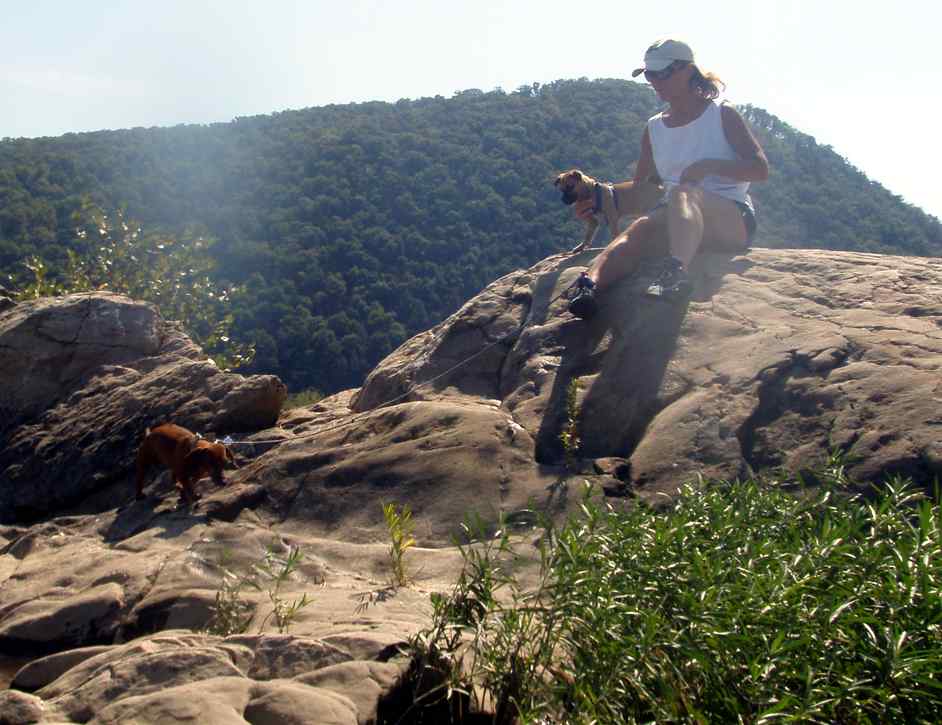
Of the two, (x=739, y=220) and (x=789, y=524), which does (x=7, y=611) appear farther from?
(x=739, y=220)

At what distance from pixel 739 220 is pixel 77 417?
4223 millimetres

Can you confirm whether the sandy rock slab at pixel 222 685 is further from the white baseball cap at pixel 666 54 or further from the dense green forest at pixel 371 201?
the dense green forest at pixel 371 201

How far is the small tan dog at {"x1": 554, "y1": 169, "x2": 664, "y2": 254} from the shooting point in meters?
7.52

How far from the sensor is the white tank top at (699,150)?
5.91m

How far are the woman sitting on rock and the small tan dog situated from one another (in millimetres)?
1318

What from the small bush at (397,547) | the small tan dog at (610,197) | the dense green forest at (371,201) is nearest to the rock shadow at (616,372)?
the small bush at (397,547)

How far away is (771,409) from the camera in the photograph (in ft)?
15.7

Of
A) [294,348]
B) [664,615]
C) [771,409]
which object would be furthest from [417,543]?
[294,348]

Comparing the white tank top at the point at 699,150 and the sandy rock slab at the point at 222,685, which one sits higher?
the white tank top at the point at 699,150

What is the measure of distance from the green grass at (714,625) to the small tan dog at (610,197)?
181 inches

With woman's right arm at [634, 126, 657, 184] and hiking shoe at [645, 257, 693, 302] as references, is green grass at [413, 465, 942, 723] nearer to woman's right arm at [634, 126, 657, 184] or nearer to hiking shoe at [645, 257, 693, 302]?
hiking shoe at [645, 257, 693, 302]

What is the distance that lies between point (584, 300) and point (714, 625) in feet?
10.3

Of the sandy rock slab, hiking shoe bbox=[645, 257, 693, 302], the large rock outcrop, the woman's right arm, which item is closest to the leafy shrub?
the large rock outcrop

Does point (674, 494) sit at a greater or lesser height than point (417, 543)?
greater
